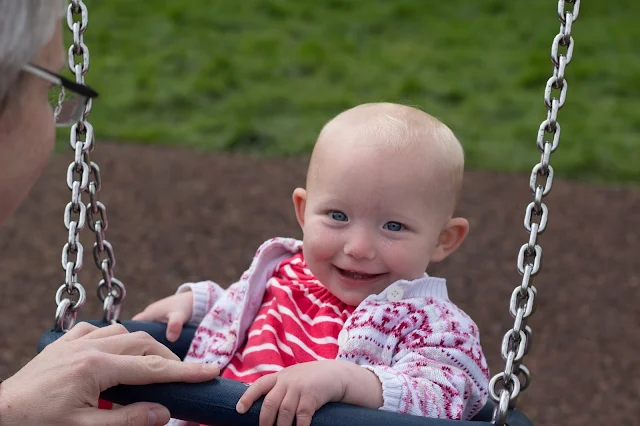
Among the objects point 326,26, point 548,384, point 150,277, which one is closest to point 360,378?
point 548,384

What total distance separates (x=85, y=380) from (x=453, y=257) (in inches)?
174

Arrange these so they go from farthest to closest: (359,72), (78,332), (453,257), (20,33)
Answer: (359,72)
(453,257)
(78,332)
(20,33)

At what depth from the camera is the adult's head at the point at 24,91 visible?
1.54 m

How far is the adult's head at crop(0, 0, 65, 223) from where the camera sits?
5.04 feet

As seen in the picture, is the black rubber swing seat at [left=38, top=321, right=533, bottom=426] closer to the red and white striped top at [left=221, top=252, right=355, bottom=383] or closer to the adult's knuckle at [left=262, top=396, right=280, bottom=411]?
the adult's knuckle at [left=262, top=396, right=280, bottom=411]

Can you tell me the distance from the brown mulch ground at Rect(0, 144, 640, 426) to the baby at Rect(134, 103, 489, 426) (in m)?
2.38

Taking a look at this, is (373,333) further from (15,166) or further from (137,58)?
(137,58)

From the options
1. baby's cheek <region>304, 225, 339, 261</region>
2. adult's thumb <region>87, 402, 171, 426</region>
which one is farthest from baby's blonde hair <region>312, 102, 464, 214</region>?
adult's thumb <region>87, 402, 171, 426</region>

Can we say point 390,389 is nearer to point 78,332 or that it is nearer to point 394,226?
point 394,226

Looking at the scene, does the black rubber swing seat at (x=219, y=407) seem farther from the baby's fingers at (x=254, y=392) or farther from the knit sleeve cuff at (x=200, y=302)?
the knit sleeve cuff at (x=200, y=302)

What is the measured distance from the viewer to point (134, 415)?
6.34 ft

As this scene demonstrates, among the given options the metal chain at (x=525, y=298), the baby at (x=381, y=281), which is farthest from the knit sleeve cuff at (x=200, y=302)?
the metal chain at (x=525, y=298)

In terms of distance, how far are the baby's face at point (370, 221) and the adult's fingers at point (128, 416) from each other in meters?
0.65

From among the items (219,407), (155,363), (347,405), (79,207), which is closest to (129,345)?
(155,363)
